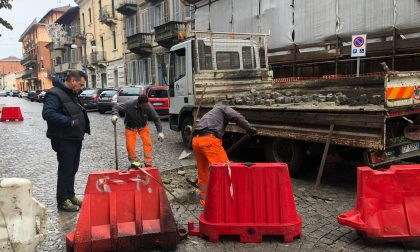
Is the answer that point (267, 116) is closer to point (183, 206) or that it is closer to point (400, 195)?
point (183, 206)

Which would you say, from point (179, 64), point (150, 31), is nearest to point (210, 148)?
point (179, 64)

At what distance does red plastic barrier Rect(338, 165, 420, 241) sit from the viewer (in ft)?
12.7

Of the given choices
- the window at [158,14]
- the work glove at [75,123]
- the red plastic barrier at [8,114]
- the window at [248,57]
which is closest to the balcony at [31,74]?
the window at [158,14]

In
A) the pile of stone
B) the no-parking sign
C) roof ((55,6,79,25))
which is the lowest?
the pile of stone

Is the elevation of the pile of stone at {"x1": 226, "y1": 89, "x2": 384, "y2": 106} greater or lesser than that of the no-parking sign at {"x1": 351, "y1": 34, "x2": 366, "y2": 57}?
lesser

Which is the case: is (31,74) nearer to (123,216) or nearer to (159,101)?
(159,101)

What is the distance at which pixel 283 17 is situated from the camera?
15016 millimetres

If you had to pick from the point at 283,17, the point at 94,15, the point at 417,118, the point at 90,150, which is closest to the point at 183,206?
the point at 417,118

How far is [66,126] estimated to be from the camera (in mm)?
4895

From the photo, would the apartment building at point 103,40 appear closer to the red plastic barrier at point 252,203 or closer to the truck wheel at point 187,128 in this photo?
the truck wheel at point 187,128

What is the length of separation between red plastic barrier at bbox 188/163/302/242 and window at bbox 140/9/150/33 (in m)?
28.3

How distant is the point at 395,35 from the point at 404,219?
335 inches

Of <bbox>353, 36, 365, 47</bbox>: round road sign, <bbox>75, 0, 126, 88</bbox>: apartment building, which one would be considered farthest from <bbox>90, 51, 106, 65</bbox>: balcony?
<bbox>353, 36, 365, 47</bbox>: round road sign

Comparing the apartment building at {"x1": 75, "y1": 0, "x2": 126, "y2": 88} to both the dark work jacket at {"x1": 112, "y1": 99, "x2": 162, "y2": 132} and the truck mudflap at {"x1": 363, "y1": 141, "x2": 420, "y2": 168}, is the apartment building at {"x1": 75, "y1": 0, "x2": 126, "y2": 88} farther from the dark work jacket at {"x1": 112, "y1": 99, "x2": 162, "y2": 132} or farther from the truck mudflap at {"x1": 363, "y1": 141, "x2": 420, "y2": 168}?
the truck mudflap at {"x1": 363, "y1": 141, "x2": 420, "y2": 168}
